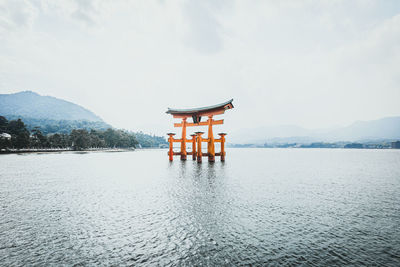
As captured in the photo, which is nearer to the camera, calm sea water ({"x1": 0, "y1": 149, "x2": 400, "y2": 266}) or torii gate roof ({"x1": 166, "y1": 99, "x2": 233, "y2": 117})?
calm sea water ({"x1": 0, "y1": 149, "x2": 400, "y2": 266})

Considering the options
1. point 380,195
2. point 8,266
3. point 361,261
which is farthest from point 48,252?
point 380,195

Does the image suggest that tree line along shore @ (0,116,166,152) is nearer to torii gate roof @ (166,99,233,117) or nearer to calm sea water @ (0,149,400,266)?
torii gate roof @ (166,99,233,117)

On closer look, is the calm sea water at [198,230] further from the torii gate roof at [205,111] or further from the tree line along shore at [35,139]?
the tree line along shore at [35,139]

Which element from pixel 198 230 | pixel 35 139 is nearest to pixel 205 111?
pixel 198 230

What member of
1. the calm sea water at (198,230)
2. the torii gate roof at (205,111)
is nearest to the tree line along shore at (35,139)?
the torii gate roof at (205,111)

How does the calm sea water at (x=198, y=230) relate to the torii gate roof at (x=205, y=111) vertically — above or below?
below

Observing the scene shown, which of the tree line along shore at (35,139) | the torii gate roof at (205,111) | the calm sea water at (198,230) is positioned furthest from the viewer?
the tree line along shore at (35,139)

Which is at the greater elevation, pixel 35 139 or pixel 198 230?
pixel 35 139

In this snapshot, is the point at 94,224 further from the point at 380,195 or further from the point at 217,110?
the point at 217,110

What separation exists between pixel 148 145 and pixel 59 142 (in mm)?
78062

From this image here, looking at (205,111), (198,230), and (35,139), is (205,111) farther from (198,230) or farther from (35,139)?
(35,139)

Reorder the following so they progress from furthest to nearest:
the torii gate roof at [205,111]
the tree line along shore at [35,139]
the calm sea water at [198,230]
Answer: the tree line along shore at [35,139]
the torii gate roof at [205,111]
the calm sea water at [198,230]

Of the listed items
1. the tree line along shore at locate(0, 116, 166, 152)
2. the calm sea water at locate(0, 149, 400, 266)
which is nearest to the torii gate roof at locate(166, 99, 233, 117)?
the calm sea water at locate(0, 149, 400, 266)

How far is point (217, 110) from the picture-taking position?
23.4 metres
